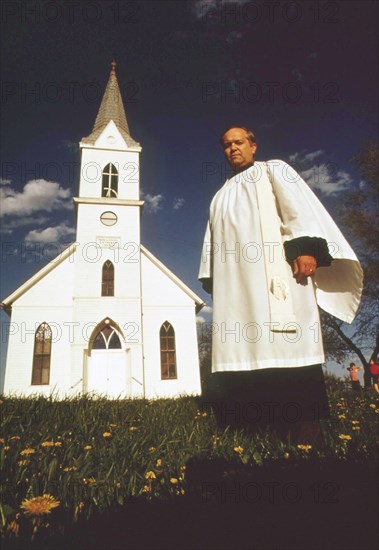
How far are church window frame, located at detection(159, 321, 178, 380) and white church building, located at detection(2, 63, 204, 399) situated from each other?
5 cm

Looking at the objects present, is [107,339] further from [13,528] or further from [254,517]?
[254,517]

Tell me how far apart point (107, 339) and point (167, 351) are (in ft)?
9.96

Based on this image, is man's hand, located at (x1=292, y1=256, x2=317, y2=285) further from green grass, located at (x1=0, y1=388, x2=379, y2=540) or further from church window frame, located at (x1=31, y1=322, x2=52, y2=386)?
church window frame, located at (x1=31, y1=322, x2=52, y2=386)

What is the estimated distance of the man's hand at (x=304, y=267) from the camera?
9.58 ft

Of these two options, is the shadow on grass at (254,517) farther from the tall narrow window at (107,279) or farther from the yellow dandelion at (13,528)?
the tall narrow window at (107,279)

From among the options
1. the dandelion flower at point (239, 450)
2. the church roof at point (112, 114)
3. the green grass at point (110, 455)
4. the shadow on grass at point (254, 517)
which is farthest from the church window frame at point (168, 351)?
the shadow on grass at point (254, 517)

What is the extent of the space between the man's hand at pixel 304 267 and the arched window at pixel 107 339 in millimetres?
14916

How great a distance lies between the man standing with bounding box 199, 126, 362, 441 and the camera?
110 inches

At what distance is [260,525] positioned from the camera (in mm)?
1417

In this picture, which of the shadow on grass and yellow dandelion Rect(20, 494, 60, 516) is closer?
the shadow on grass

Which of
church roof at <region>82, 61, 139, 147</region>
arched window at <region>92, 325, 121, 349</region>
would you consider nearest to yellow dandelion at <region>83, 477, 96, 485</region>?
arched window at <region>92, 325, 121, 349</region>

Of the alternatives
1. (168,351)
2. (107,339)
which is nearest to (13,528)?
(107,339)

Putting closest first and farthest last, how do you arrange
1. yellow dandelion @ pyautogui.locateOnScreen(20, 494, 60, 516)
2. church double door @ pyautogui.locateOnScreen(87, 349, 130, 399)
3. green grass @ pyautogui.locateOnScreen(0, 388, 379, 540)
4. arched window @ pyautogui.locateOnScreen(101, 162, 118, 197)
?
1. yellow dandelion @ pyautogui.locateOnScreen(20, 494, 60, 516)
2. green grass @ pyautogui.locateOnScreen(0, 388, 379, 540)
3. church double door @ pyautogui.locateOnScreen(87, 349, 130, 399)
4. arched window @ pyautogui.locateOnScreen(101, 162, 118, 197)

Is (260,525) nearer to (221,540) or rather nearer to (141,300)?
(221,540)
